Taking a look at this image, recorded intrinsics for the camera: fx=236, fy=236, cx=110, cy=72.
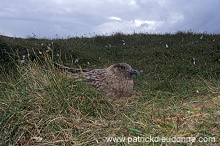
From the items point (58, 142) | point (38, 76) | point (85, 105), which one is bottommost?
point (58, 142)

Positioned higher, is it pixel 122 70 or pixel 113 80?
pixel 122 70

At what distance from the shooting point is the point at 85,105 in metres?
3.99

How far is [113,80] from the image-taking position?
5406 millimetres

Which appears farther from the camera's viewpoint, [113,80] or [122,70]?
[122,70]

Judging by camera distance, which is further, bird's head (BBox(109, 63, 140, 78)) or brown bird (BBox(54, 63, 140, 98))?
bird's head (BBox(109, 63, 140, 78))

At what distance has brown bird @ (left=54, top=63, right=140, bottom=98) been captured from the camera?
5.32 meters

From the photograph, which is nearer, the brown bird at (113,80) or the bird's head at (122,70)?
the brown bird at (113,80)

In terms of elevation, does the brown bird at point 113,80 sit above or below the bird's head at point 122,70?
below

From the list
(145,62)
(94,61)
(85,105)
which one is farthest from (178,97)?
(94,61)

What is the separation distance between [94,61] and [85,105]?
7.17m

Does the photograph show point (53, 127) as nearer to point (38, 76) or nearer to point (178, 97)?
point (38, 76)

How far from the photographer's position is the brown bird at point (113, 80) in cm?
532

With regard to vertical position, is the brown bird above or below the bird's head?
below

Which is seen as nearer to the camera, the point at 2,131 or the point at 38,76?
Result: the point at 2,131
